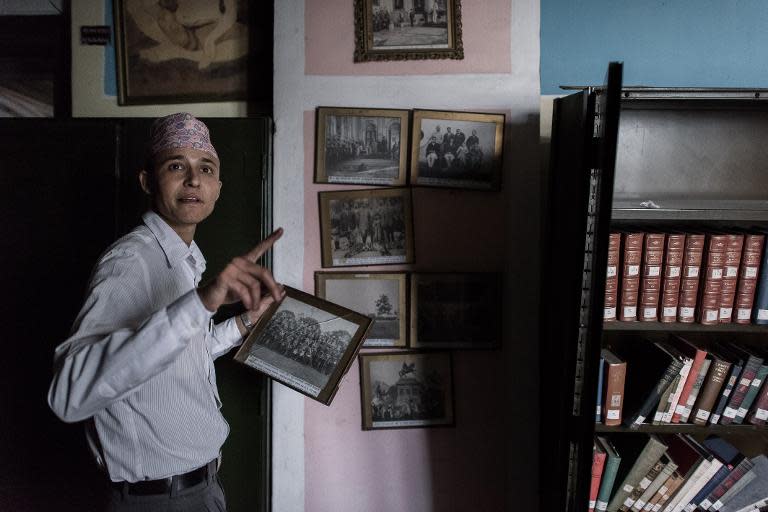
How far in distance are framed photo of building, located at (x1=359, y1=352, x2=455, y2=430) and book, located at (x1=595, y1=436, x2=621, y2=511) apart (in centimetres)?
61

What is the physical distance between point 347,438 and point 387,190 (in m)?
1.08

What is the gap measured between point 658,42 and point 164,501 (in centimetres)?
246

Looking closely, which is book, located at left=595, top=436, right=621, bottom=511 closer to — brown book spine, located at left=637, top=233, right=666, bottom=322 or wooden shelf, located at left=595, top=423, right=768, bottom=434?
wooden shelf, located at left=595, top=423, right=768, bottom=434

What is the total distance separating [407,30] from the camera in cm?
207

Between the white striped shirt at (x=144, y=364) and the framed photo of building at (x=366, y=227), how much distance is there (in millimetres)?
717

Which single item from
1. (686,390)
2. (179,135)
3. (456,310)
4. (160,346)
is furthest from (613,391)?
(179,135)

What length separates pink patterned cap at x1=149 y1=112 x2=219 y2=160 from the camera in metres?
1.38

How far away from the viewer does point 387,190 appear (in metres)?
2.11

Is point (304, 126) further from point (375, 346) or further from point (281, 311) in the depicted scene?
point (375, 346)

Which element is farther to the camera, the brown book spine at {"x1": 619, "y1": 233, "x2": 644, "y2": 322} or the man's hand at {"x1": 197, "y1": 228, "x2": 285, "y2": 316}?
the brown book spine at {"x1": 619, "y1": 233, "x2": 644, "y2": 322}

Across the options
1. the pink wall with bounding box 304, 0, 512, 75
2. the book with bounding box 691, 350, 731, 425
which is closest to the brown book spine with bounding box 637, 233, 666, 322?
the book with bounding box 691, 350, 731, 425

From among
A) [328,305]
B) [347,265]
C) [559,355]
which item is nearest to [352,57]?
[347,265]

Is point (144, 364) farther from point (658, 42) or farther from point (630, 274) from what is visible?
point (658, 42)

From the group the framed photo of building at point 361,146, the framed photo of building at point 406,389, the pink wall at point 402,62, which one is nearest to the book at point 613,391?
the framed photo of building at point 406,389
